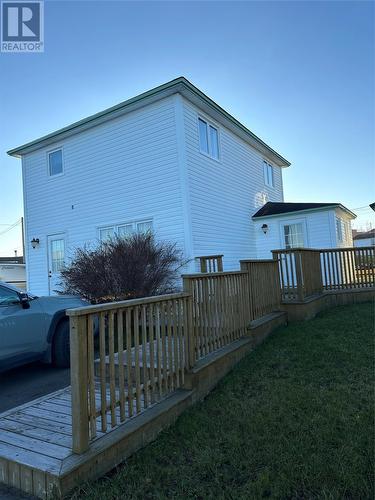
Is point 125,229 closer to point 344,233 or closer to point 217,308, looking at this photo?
point 217,308

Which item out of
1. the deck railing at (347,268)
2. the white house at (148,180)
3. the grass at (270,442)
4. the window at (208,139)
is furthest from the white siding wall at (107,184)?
the grass at (270,442)

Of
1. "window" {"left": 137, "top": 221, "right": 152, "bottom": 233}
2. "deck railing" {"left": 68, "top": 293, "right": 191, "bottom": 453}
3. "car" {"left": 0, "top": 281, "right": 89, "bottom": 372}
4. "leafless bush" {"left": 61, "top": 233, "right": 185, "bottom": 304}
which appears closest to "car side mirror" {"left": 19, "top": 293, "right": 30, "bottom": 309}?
"car" {"left": 0, "top": 281, "right": 89, "bottom": 372}

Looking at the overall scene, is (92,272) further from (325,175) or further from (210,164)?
(325,175)

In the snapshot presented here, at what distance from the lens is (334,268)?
8375 millimetres

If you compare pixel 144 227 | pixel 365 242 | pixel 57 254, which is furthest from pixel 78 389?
pixel 365 242

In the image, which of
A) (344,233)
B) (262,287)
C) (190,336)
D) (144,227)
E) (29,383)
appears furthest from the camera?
(344,233)

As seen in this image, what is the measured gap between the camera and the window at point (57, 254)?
1252 cm

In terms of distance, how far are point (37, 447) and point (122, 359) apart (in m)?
0.83

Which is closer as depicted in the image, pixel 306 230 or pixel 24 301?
pixel 24 301

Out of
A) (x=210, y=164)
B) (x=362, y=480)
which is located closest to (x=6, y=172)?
(x=210, y=164)

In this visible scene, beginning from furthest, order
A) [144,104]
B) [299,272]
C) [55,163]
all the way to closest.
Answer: [55,163] < [144,104] < [299,272]

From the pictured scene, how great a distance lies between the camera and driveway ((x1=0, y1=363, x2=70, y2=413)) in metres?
3.86

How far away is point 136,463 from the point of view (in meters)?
2.46

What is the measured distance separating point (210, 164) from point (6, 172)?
10221 mm
